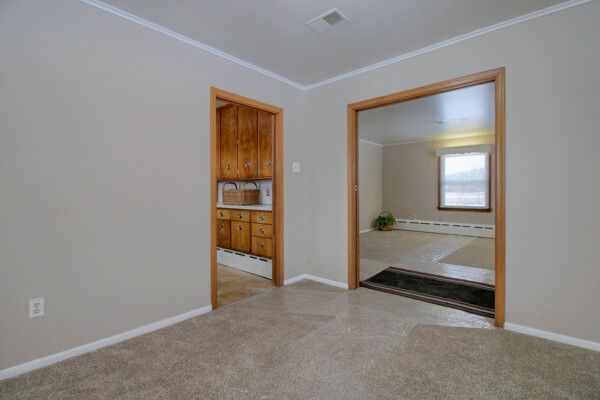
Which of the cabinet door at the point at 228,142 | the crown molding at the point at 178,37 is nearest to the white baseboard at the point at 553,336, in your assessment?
the crown molding at the point at 178,37

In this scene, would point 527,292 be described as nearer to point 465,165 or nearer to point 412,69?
point 412,69

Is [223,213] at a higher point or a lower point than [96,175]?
lower

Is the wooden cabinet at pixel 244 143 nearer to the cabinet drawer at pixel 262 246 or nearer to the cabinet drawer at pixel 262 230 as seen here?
the cabinet drawer at pixel 262 230

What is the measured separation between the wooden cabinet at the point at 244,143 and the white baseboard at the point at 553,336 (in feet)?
9.64

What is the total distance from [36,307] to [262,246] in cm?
238

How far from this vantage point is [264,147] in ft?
13.7

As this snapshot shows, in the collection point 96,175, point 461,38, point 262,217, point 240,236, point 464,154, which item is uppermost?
point 461,38

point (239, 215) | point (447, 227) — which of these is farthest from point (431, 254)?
point (239, 215)

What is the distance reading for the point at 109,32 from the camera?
2178 millimetres

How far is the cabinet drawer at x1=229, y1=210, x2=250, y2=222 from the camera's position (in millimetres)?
4184

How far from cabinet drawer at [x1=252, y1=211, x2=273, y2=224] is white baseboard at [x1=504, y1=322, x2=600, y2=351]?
8.50 ft

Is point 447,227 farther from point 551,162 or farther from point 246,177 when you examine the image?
point 551,162

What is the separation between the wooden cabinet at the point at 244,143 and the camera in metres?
4.16

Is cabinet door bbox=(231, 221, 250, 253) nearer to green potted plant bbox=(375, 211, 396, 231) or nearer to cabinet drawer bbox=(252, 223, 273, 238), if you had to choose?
cabinet drawer bbox=(252, 223, 273, 238)
